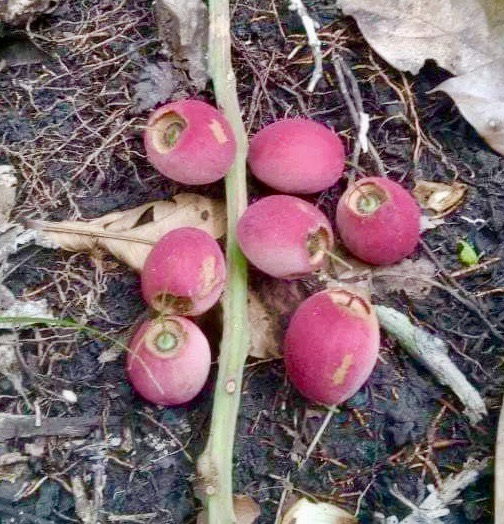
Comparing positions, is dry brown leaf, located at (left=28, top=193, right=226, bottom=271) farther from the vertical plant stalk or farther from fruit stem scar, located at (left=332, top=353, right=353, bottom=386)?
fruit stem scar, located at (left=332, top=353, right=353, bottom=386)

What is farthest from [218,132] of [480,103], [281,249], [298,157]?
[480,103]

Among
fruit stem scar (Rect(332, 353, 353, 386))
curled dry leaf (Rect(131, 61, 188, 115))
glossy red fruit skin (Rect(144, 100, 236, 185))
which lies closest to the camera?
fruit stem scar (Rect(332, 353, 353, 386))

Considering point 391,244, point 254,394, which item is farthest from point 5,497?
point 391,244

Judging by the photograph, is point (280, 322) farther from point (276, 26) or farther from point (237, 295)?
point (276, 26)

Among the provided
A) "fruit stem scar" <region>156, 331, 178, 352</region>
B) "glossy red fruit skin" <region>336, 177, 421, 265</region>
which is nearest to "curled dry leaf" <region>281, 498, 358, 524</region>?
"fruit stem scar" <region>156, 331, 178, 352</region>

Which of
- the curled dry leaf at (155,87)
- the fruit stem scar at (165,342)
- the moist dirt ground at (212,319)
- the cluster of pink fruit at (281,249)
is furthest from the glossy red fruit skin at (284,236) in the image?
the curled dry leaf at (155,87)

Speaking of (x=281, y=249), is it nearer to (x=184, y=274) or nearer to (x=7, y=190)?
(x=184, y=274)

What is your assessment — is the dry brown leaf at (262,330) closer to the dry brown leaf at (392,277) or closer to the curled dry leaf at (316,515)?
the dry brown leaf at (392,277)
